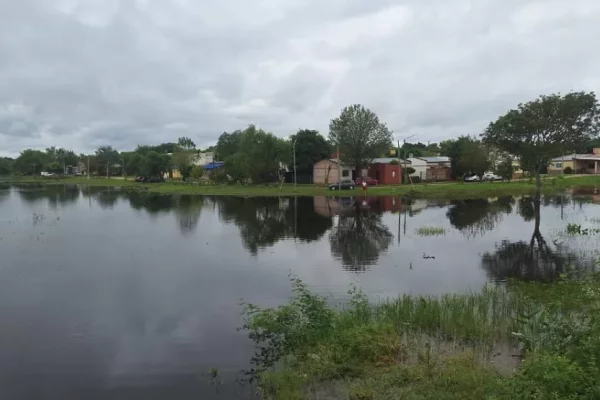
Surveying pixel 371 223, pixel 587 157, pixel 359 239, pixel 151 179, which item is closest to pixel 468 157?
pixel 587 157

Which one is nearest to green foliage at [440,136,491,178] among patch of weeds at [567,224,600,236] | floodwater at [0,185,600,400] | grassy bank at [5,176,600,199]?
grassy bank at [5,176,600,199]

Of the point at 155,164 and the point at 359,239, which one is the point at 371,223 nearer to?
the point at 359,239

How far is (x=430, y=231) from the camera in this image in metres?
30.6

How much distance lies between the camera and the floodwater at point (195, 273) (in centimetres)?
1115

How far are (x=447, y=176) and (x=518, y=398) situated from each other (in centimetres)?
8397

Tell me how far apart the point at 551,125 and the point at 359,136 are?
3350 cm

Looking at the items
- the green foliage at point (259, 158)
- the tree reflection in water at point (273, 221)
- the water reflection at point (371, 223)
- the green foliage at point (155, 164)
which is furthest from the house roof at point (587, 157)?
the green foliage at point (155, 164)

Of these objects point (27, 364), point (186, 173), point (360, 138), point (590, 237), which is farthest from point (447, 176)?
point (27, 364)

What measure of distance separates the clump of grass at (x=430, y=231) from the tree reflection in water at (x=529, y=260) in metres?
4.67

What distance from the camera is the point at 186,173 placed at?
100375 millimetres

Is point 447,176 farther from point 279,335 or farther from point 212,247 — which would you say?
point 279,335

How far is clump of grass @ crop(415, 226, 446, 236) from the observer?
30.0 m

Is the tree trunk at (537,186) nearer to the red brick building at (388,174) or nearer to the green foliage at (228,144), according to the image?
the red brick building at (388,174)

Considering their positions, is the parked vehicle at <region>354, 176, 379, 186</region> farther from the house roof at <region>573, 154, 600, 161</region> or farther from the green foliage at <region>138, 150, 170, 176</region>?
the green foliage at <region>138, 150, 170, 176</region>
